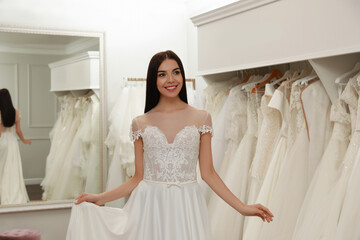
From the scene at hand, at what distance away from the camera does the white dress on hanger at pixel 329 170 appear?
237 cm

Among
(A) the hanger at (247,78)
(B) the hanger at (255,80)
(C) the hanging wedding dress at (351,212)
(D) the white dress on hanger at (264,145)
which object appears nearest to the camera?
(C) the hanging wedding dress at (351,212)

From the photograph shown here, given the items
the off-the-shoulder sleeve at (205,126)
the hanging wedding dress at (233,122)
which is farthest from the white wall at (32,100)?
the off-the-shoulder sleeve at (205,126)

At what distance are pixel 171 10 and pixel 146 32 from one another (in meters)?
0.38

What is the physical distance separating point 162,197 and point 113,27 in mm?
2712

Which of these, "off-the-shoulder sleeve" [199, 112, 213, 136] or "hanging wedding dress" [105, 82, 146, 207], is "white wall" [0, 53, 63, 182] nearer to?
"hanging wedding dress" [105, 82, 146, 207]

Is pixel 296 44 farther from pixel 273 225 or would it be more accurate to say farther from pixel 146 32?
pixel 146 32

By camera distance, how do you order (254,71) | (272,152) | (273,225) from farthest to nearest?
(254,71), (272,152), (273,225)

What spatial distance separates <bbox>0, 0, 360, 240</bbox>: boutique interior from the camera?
96.0 inches

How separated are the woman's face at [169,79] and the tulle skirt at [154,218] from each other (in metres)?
0.44

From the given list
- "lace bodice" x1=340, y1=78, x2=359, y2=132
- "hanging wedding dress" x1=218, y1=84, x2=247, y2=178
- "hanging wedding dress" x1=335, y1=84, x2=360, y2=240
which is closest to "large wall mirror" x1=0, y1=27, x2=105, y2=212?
"hanging wedding dress" x1=218, y1=84, x2=247, y2=178

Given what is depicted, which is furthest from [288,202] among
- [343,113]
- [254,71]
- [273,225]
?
[254,71]

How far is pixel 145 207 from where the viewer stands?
222 centimetres

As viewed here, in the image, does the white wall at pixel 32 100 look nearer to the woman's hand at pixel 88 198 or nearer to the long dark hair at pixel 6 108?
the long dark hair at pixel 6 108

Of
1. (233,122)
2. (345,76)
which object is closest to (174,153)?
(345,76)
